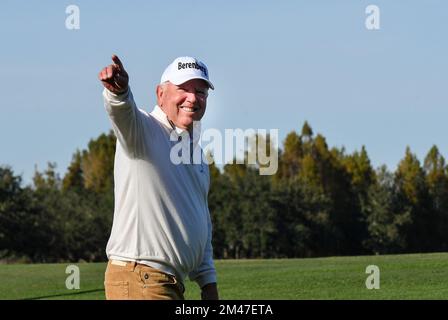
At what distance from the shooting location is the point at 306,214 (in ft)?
226

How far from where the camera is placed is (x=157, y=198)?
5352 mm

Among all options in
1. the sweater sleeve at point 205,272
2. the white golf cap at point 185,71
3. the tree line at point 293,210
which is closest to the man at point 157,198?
the white golf cap at point 185,71

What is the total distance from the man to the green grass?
36.3 feet

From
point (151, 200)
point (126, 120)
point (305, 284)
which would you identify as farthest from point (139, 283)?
point (305, 284)

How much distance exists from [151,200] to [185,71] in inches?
32.7

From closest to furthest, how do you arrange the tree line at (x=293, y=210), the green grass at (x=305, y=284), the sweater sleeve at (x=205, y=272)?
the sweater sleeve at (x=205, y=272) → the green grass at (x=305, y=284) → the tree line at (x=293, y=210)

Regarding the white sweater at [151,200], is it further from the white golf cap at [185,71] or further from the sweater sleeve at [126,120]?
the white golf cap at [185,71]

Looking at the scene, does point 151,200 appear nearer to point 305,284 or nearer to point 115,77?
point 115,77

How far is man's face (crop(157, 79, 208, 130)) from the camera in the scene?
554 cm

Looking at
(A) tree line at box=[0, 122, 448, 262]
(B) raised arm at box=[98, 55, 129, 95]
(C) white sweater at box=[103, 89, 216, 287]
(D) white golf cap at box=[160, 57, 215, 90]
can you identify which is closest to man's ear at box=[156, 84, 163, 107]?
(D) white golf cap at box=[160, 57, 215, 90]

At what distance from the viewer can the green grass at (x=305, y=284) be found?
1722 cm

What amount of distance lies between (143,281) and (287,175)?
72313 mm
